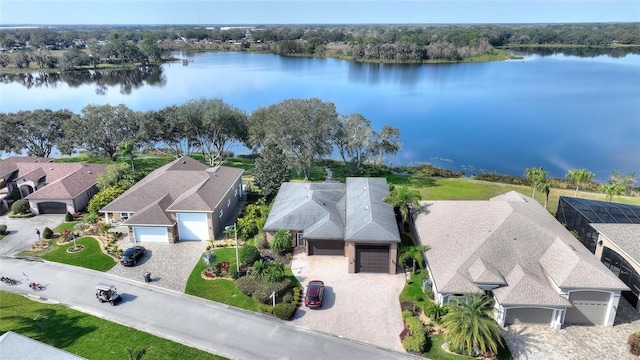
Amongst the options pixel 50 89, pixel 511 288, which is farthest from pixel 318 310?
pixel 50 89

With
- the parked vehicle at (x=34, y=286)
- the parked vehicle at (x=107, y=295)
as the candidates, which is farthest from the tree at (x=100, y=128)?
the parked vehicle at (x=107, y=295)

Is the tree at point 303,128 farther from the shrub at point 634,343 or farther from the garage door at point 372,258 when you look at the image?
the shrub at point 634,343

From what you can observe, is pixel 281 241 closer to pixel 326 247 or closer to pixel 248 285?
pixel 326 247

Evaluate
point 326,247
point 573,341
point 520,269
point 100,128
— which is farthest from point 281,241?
point 100,128

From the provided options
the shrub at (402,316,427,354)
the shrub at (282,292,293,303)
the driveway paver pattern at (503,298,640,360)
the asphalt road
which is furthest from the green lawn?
the driveway paver pattern at (503,298,640,360)

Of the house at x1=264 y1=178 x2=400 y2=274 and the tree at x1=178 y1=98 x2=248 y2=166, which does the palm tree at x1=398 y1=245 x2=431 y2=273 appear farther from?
the tree at x1=178 y1=98 x2=248 y2=166

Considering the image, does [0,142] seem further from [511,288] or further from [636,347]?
[636,347]
